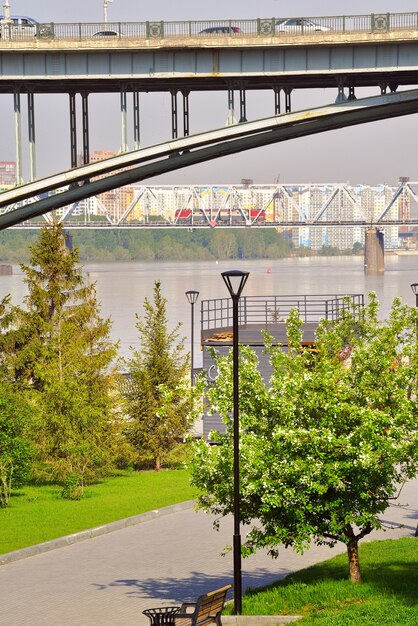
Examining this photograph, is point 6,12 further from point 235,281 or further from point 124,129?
point 235,281

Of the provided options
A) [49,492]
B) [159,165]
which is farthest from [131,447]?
[159,165]

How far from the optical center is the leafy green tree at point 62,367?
77.7 ft

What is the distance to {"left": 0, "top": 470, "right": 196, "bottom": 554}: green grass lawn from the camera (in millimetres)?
19442

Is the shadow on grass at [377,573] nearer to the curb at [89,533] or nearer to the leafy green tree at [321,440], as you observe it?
the leafy green tree at [321,440]

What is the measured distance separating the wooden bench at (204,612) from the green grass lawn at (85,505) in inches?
200

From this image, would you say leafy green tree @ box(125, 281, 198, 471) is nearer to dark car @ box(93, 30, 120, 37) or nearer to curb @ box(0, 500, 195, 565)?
curb @ box(0, 500, 195, 565)

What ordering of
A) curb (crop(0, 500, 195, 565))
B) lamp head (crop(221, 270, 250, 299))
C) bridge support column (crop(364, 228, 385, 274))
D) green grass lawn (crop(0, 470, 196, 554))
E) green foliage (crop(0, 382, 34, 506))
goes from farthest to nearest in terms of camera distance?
bridge support column (crop(364, 228, 385, 274)) < green foliage (crop(0, 382, 34, 506)) < green grass lawn (crop(0, 470, 196, 554)) < curb (crop(0, 500, 195, 565)) < lamp head (crop(221, 270, 250, 299))

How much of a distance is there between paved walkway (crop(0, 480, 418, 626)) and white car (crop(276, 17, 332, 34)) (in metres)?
13.8

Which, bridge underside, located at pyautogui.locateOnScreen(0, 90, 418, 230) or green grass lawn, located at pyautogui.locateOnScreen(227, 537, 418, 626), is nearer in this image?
green grass lawn, located at pyautogui.locateOnScreen(227, 537, 418, 626)

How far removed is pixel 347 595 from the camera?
13.9 meters

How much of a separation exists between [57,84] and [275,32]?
562 cm

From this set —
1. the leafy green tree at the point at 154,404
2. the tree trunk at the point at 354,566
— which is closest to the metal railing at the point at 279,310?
the leafy green tree at the point at 154,404

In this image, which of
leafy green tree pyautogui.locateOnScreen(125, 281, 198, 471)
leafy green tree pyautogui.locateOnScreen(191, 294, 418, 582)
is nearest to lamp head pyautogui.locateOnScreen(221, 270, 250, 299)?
leafy green tree pyautogui.locateOnScreen(191, 294, 418, 582)

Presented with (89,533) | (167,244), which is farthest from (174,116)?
(167,244)
